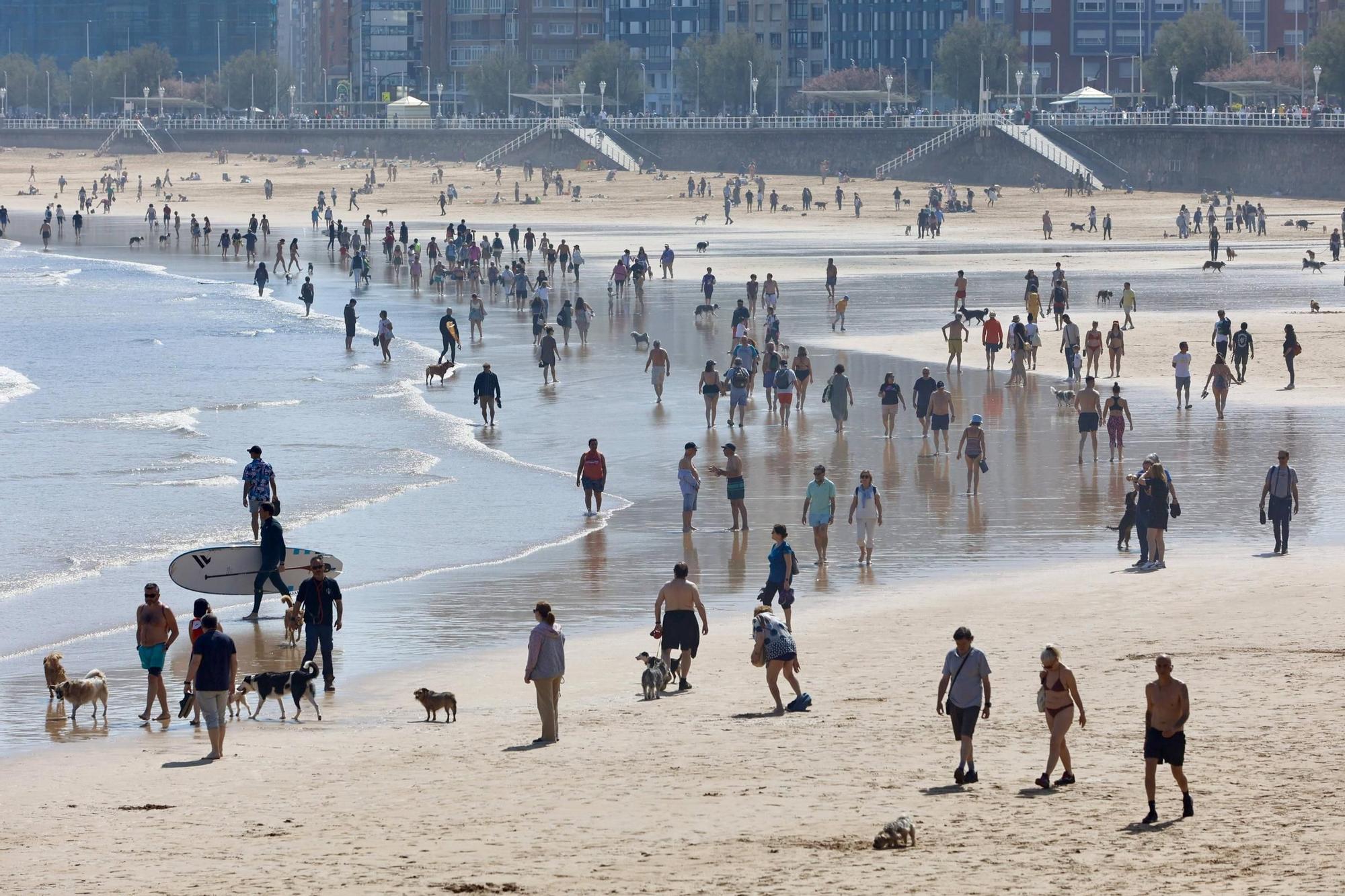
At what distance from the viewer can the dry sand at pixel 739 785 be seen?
1073cm

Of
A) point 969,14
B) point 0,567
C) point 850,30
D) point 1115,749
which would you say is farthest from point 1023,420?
point 850,30

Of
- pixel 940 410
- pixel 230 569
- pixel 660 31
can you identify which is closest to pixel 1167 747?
pixel 230 569

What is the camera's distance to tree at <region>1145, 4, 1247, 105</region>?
11038cm

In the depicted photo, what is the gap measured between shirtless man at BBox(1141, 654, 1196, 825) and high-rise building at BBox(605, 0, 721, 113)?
490 ft

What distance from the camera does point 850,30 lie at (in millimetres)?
152375

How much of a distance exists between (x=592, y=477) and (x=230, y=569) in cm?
539

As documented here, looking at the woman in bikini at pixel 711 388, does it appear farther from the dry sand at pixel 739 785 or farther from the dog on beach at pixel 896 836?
the dog on beach at pixel 896 836

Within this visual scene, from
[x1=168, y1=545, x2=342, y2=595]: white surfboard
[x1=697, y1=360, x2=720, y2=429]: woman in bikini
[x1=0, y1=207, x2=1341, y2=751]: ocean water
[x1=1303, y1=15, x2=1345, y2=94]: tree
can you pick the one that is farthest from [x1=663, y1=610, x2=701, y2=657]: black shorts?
[x1=1303, y1=15, x2=1345, y2=94]: tree

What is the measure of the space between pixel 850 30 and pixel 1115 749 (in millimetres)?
143835

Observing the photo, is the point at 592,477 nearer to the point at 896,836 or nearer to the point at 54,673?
the point at 54,673

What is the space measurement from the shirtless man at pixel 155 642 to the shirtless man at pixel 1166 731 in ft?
24.9

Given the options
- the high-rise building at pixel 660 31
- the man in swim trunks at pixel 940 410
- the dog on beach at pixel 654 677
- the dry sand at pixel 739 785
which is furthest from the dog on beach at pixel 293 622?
the high-rise building at pixel 660 31

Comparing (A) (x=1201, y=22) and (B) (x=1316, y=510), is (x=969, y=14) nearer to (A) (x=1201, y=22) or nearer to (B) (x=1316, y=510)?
(A) (x=1201, y=22)

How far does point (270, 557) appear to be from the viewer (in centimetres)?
1873
